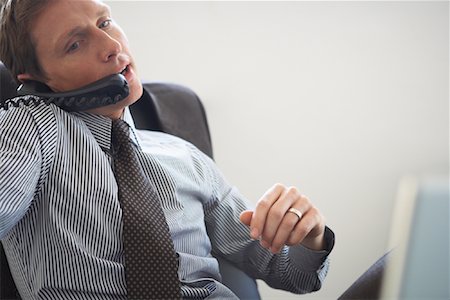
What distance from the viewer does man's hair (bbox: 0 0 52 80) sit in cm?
107

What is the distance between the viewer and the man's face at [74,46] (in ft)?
3.53

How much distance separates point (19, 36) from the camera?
109 cm

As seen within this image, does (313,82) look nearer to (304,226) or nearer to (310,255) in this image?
(310,255)

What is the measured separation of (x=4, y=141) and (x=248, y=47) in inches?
37.3

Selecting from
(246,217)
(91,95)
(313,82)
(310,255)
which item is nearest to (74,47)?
(91,95)

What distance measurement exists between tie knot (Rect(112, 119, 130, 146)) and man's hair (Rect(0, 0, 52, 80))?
0.16 metres

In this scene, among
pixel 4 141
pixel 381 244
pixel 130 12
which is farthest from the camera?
pixel 381 244

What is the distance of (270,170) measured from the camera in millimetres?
1794

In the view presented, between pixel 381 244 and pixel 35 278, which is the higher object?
pixel 35 278

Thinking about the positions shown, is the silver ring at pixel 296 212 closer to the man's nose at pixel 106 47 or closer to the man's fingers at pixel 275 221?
the man's fingers at pixel 275 221

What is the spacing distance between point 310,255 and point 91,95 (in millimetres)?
460

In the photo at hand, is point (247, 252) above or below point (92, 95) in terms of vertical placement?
below

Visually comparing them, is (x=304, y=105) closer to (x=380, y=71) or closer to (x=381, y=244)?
(x=380, y=71)

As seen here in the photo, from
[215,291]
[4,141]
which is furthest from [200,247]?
[4,141]
